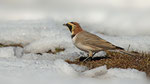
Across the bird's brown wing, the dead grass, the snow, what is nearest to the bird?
the bird's brown wing

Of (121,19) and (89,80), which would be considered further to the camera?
(121,19)

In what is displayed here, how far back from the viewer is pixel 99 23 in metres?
16.5

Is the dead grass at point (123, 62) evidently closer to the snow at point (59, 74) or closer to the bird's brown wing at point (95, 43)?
the bird's brown wing at point (95, 43)

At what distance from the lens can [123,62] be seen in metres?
9.32

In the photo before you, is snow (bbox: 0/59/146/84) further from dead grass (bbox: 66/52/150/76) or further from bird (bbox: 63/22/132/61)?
bird (bbox: 63/22/132/61)

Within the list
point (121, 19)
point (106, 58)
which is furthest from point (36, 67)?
point (121, 19)

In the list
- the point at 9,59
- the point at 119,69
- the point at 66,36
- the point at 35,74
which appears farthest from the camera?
the point at 66,36

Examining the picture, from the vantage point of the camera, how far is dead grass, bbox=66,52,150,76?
8.97 meters

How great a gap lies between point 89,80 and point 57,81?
679 mm

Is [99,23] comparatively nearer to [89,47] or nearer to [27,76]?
[89,47]

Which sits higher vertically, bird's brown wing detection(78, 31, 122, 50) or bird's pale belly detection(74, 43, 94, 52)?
bird's brown wing detection(78, 31, 122, 50)

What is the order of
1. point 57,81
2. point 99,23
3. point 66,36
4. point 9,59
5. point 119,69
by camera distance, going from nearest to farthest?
point 57,81
point 119,69
point 9,59
point 66,36
point 99,23

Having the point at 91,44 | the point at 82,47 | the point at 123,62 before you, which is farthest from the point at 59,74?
the point at 123,62

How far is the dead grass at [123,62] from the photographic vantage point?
8.97m
